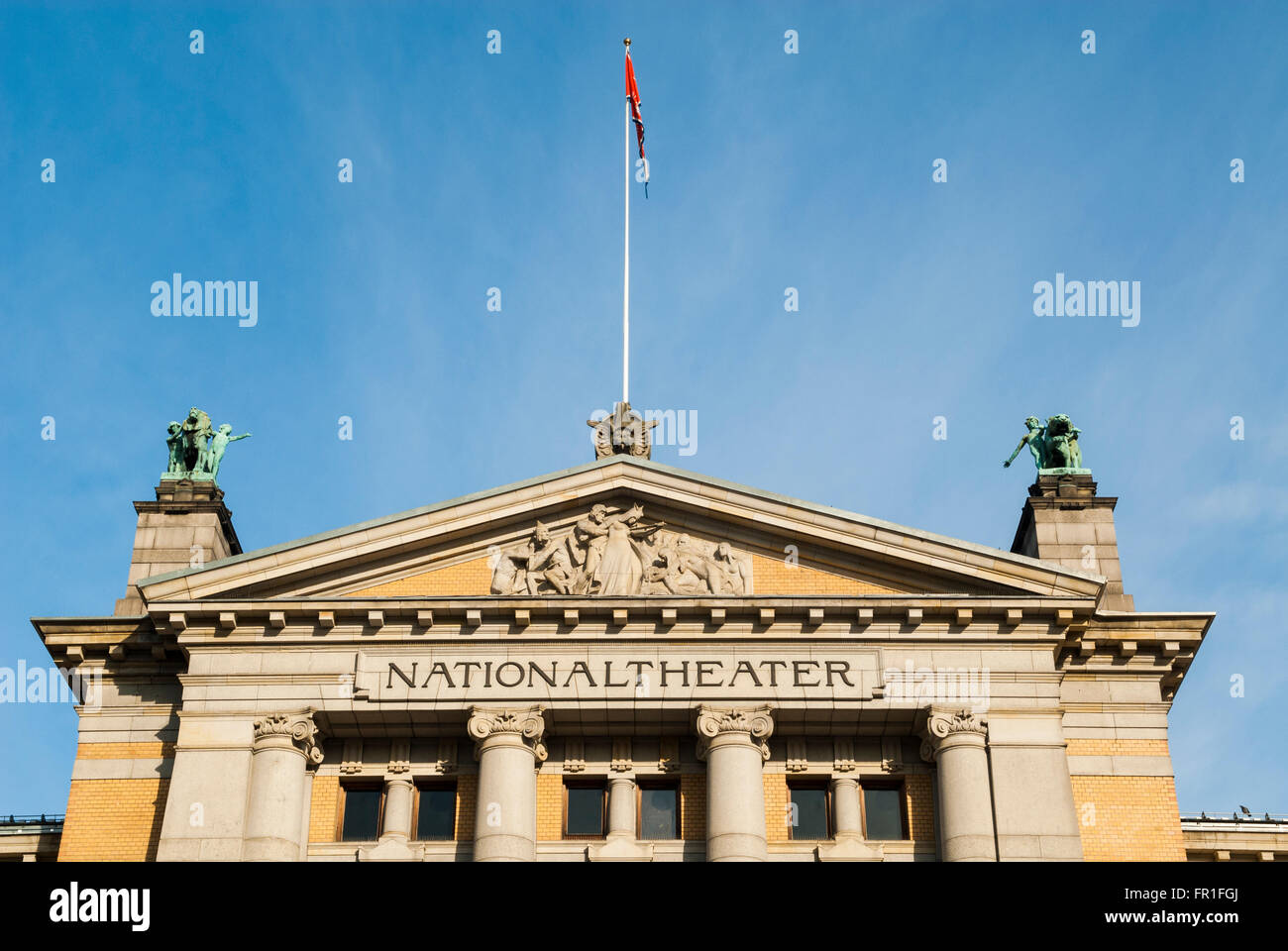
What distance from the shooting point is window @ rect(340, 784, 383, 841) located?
109 feet

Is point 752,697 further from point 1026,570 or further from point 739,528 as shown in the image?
point 1026,570

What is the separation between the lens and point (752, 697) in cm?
3316

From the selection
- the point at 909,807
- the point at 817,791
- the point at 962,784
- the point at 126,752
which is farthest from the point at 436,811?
the point at 962,784

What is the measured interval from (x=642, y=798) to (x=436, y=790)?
4.07 m

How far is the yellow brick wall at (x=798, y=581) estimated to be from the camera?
34.6 meters

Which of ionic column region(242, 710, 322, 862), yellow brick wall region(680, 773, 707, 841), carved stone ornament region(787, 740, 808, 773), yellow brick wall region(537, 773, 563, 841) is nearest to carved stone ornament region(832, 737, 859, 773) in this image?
carved stone ornament region(787, 740, 808, 773)

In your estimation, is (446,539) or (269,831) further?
(446,539)

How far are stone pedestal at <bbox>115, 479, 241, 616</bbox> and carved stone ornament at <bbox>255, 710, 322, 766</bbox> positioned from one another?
5012 mm

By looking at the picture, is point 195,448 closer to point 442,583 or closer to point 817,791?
point 442,583

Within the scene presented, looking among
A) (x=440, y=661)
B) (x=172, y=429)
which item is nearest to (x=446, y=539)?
(x=440, y=661)

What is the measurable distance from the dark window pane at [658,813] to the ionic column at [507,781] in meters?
2.16

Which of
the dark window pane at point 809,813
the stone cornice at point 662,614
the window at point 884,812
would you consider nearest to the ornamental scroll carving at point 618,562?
the stone cornice at point 662,614

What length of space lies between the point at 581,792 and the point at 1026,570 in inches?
387
